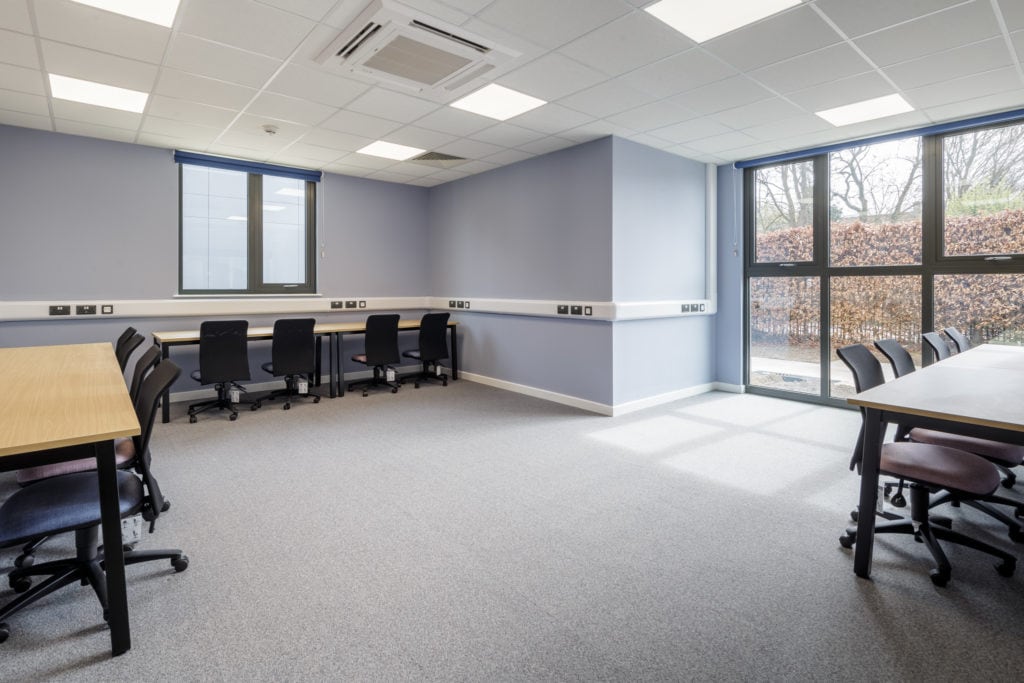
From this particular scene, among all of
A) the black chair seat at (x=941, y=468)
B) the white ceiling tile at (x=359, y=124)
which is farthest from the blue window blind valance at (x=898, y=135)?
the white ceiling tile at (x=359, y=124)

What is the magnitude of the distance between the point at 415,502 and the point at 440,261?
4580 mm

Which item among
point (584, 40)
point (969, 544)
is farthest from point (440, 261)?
point (969, 544)

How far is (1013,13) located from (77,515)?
463cm

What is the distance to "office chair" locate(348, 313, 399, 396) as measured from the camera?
19.5 ft

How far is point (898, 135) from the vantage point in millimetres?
4641

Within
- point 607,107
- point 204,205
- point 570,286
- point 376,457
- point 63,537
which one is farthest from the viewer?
point 204,205

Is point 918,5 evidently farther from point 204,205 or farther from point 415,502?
point 204,205

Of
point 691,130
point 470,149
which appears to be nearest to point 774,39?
point 691,130

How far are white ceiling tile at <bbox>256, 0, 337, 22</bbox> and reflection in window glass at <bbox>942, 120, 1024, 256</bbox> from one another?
4.87 meters

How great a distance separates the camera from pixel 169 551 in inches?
88.4

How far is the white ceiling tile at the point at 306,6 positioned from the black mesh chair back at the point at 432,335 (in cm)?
372

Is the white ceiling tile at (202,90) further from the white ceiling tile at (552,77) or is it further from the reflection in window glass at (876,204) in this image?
the reflection in window glass at (876,204)

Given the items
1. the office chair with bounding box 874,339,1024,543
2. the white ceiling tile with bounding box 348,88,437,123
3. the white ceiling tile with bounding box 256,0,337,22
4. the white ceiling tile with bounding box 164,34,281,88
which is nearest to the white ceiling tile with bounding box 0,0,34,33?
the white ceiling tile with bounding box 164,34,281,88

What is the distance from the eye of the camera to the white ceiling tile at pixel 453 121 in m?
4.25
